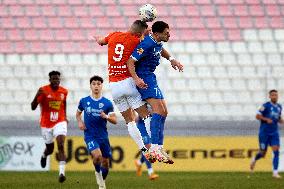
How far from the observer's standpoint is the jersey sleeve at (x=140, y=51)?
12.7 metres

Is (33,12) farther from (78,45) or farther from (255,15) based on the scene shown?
(255,15)

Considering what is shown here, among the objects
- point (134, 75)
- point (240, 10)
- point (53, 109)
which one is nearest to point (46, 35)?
point (240, 10)

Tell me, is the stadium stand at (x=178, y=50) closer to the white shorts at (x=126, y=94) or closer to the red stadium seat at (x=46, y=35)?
the red stadium seat at (x=46, y=35)

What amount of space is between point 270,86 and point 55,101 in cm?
804

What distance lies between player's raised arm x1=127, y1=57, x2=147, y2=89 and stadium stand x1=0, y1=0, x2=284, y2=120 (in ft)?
38.4

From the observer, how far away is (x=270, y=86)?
24.9 meters

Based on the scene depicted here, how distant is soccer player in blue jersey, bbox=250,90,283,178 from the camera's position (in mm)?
22322

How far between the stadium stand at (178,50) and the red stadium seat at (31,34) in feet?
0.10

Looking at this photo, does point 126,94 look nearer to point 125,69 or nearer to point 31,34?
point 125,69

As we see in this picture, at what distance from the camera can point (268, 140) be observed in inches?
888

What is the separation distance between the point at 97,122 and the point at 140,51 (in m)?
4.25

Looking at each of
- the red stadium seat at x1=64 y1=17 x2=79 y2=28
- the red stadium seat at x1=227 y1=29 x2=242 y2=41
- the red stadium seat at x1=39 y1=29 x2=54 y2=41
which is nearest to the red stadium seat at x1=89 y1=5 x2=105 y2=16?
the red stadium seat at x1=64 y1=17 x2=79 y2=28

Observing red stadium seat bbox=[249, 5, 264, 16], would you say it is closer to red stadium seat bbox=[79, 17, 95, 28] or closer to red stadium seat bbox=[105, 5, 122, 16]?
red stadium seat bbox=[105, 5, 122, 16]

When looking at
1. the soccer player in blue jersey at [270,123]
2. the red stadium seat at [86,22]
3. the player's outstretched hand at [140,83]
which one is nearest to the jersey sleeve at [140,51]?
the player's outstretched hand at [140,83]
